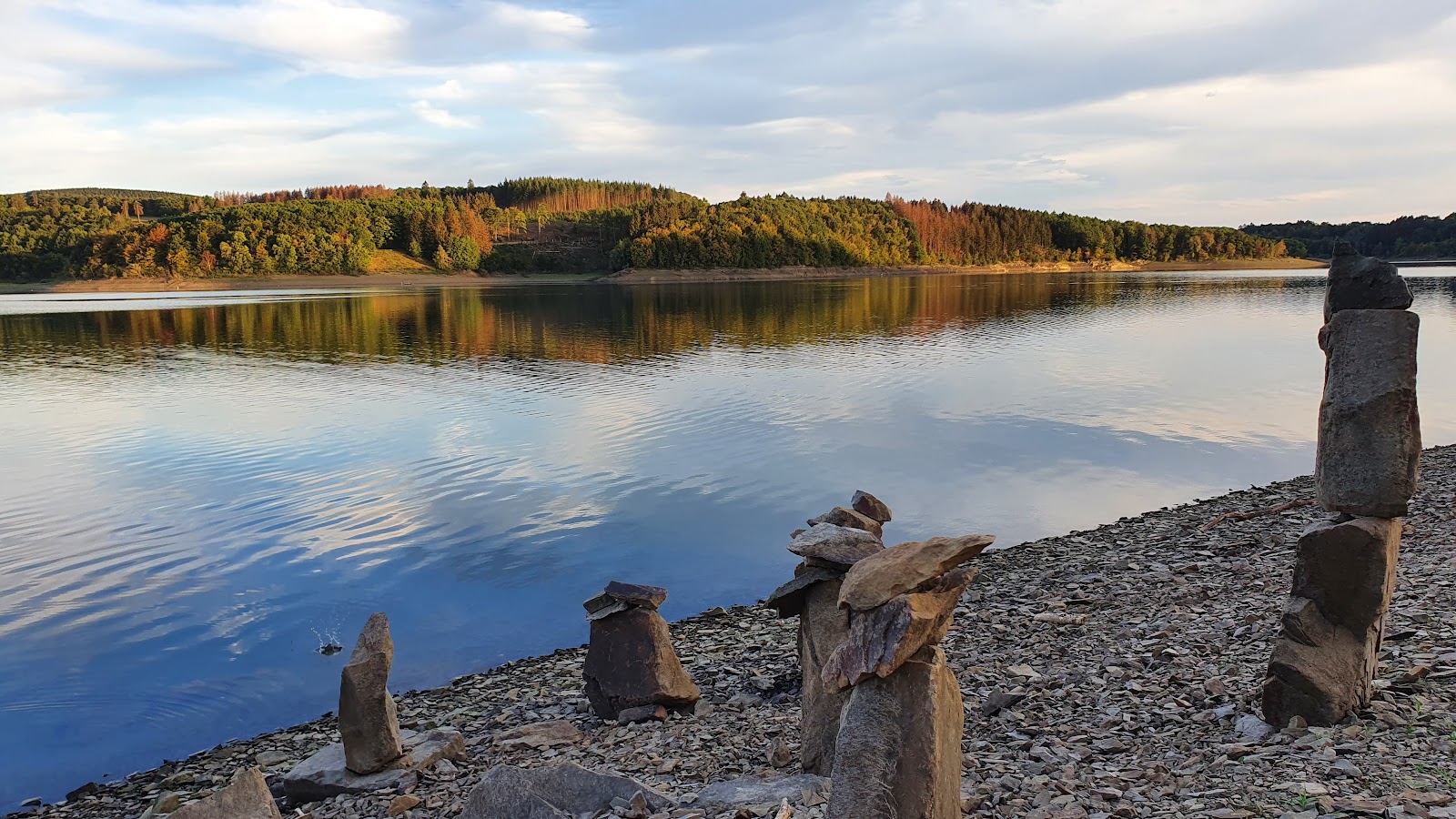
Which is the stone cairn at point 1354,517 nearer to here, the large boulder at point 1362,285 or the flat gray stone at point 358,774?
the large boulder at point 1362,285

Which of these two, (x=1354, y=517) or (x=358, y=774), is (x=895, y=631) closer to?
(x=1354, y=517)

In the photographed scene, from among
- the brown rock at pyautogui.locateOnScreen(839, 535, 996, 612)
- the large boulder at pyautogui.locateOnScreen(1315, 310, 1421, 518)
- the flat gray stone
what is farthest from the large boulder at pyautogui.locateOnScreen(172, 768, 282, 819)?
the large boulder at pyautogui.locateOnScreen(1315, 310, 1421, 518)

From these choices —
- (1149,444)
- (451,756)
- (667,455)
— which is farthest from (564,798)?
(1149,444)

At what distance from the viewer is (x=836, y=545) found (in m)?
7.61

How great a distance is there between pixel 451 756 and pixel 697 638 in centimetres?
430

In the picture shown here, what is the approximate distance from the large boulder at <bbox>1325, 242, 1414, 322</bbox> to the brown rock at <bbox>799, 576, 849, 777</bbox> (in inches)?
185

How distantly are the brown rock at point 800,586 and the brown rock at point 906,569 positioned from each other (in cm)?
256

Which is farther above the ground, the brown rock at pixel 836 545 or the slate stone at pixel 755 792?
the brown rock at pixel 836 545

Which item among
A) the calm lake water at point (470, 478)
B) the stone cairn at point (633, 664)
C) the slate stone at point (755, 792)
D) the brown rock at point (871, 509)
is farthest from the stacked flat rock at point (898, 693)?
the calm lake water at point (470, 478)

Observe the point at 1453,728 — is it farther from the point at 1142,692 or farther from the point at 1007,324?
the point at 1007,324

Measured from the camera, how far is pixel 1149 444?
24.9 metres

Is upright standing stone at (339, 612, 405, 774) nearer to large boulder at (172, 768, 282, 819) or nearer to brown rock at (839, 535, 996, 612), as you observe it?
large boulder at (172, 768, 282, 819)

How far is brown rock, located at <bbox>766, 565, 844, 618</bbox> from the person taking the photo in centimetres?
765

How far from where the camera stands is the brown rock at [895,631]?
4770 millimetres
